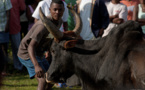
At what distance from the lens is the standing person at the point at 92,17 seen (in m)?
7.18

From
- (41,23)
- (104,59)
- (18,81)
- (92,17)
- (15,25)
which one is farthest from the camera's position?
(15,25)

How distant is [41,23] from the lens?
5.45m

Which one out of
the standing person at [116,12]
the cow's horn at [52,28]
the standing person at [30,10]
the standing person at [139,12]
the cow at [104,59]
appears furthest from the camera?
the standing person at [30,10]

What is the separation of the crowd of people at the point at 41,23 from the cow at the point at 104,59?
15.7 inches

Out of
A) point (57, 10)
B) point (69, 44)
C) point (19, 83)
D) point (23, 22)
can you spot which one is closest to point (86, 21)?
point (57, 10)

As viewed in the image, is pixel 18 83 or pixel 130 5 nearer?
pixel 18 83

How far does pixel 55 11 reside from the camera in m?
5.64

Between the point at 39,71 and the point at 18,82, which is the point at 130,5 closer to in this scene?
the point at 18,82

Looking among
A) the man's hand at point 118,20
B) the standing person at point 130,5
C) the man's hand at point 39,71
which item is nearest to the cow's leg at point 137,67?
the man's hand at point 39,71

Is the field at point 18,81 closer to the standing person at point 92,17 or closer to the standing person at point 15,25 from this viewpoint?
the standing person at point 15,25

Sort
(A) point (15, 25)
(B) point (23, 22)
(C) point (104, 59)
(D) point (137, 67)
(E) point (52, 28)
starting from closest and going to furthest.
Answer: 1. (D) point (137, 67)
2. (C) point (104, 59)
3. (E) point (52, 28)
4. (A) point (15, 25)
5. (B) point (23, 22)

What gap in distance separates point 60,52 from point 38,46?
71 cm

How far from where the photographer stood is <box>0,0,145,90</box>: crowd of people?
5469 mm

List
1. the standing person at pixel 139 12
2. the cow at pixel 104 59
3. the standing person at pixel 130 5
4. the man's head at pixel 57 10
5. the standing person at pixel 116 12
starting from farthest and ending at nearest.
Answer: the standing person at pixel 130 5, the standing person at pixel 116 12, the standing person at pixel 139 12, the man's head at pixel 57 10, the cow at pixel 104 59
